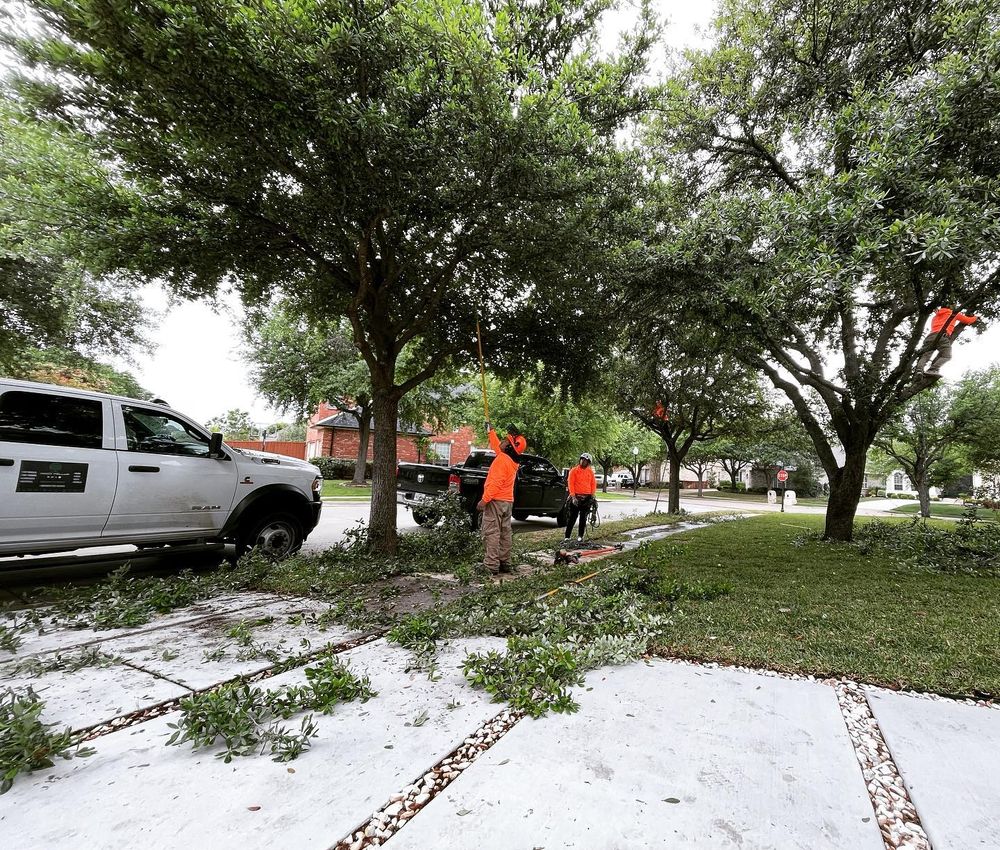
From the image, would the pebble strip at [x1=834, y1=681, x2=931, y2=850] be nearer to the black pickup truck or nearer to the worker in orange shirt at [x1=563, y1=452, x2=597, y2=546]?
the worker in orange shirt at [x1=563, y1=452, x2=597, y2=546]

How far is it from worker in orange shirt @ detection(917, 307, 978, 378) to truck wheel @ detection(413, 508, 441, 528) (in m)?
8.39

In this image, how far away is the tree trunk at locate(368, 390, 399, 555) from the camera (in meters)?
7.22

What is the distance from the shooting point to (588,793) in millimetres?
2039

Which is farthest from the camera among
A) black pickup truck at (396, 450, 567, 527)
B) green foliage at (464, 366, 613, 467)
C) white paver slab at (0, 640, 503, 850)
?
green foliage at (464, 366, 613, 467)

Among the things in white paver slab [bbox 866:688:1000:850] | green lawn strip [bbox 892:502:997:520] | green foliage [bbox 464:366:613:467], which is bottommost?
green lawn strip [bbox 892:502:997:520]

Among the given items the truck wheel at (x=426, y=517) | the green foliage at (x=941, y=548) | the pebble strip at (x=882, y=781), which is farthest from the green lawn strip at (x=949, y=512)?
the pebble strip at (x=882, y=781)

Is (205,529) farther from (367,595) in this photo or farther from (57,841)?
(57,841)

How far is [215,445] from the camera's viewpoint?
6.15 metres

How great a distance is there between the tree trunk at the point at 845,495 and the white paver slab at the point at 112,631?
10616 millimetres

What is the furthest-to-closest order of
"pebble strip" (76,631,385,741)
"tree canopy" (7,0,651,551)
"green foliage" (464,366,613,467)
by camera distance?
1. "green foliage" (464,366,613,467)
2. "tree canopy" (7,0,651,551)
3. "pebble strip" (76,631,385,741)

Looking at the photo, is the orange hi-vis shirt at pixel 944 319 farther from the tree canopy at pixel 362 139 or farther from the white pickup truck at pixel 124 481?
the white pickup truck at pixel 124 481

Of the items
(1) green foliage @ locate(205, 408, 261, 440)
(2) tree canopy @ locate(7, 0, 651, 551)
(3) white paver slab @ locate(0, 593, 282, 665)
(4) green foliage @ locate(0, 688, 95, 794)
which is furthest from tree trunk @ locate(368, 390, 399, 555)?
(1) green foliage @ locate(205, 408, 261, 440)

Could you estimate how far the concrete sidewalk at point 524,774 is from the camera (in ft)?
5.94

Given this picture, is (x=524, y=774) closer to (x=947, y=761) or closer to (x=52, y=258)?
(x=947, y=761)
